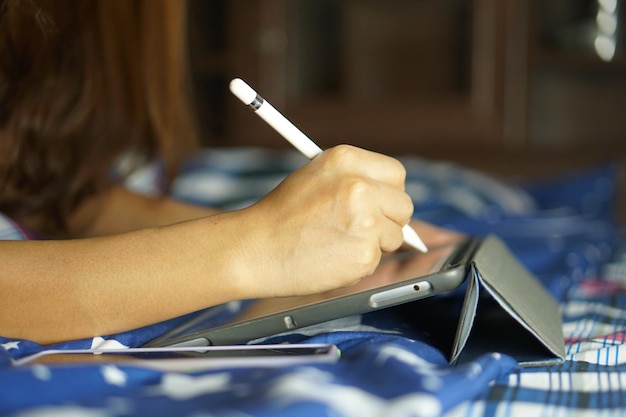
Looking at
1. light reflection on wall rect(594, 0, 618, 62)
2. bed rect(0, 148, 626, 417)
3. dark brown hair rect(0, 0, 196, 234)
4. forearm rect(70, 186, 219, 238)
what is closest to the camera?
bed rect(0, 148, 626, 417)

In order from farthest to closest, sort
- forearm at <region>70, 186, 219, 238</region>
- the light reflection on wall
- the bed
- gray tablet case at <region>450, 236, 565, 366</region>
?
the light reflection on wall
forearm at <region>70, 186, 219, 238</region>
gray tablet case at <region>450, 236, 565, 366</region>
the bed

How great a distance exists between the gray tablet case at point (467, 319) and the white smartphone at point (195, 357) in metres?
0.04

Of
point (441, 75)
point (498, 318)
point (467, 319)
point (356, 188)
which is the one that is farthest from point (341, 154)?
point (441, 75)

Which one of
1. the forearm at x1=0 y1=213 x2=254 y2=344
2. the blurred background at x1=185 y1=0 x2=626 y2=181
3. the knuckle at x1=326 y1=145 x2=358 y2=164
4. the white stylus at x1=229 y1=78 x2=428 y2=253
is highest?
the blurred background at x1=185 y1=0 x2=626 y2=181

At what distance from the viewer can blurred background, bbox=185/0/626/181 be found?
205cm

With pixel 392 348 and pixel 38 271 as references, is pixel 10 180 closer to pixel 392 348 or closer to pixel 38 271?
pixel 38 271

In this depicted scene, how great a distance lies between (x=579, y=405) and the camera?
1.58 feet

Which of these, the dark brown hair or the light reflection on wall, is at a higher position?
the light reflection on wall

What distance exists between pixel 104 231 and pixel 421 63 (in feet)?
4.81

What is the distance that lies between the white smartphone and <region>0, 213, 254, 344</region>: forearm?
0.13 feet

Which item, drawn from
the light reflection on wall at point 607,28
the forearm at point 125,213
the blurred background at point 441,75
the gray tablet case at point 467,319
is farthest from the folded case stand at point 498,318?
the light reflection on wall at point 607,28

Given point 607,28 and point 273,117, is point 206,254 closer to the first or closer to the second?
point 273,117

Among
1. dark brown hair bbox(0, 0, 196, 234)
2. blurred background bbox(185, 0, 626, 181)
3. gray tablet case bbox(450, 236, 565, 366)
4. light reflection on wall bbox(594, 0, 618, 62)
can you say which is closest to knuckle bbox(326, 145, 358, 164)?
gray tablet case bbox(450, 236, 565, 366)

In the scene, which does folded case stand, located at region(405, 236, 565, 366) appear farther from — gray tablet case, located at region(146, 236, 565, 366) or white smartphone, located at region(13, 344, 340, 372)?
white smartphone, located at region(13, 344, 340, 372)
